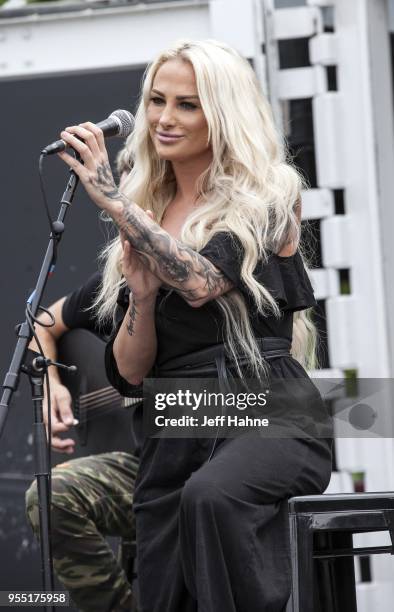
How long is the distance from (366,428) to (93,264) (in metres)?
1.07

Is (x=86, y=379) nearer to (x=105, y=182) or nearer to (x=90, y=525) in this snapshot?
(x=90, y=525)

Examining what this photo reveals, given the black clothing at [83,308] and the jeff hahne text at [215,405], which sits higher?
the black clothing at [83,308]

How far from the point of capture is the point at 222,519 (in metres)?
2.77

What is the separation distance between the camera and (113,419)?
4.01 metres

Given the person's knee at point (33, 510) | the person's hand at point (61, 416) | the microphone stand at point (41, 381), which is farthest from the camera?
the person's hand at point (61, 416)

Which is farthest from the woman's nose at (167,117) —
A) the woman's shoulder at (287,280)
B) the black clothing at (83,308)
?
the black clothing at (83,308)

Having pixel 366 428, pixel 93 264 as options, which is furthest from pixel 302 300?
pixel 93 264

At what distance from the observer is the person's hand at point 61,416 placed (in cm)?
371

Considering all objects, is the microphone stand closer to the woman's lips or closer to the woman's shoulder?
the woman's lips

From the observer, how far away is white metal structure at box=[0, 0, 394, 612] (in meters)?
4.08

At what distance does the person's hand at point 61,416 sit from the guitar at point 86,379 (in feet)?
0.44

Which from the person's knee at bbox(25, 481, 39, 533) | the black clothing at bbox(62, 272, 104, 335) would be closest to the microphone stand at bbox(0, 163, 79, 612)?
the person's knee at bbox(25, 481, 39, 533)

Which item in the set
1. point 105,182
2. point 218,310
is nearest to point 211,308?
point 218,310

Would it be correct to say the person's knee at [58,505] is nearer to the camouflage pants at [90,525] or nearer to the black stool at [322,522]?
the camouflage pants at [90,525]
